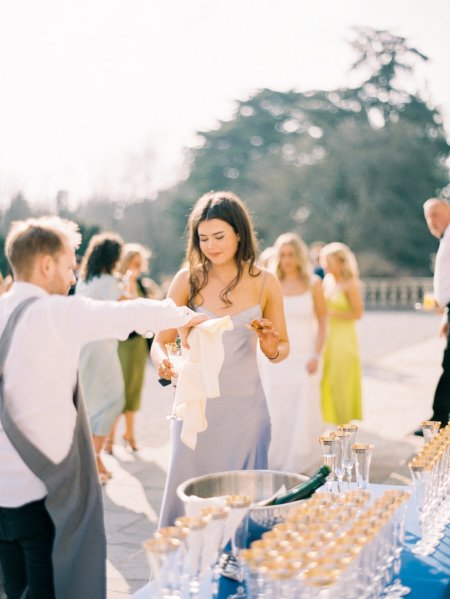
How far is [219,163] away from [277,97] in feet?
14.9

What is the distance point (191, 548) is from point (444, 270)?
5325 mm

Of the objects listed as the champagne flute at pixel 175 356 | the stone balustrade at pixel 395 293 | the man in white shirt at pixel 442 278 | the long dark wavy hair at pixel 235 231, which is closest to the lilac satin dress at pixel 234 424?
the long dark wavy hair at pixel 235 231

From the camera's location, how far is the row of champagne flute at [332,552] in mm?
1546

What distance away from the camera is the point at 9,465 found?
2.25 meters

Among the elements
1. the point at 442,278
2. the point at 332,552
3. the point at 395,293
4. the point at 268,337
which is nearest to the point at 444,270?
the point at 442,278

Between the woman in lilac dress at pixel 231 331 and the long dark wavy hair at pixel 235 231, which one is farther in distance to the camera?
the long dark wavy hair at pixel 235 231

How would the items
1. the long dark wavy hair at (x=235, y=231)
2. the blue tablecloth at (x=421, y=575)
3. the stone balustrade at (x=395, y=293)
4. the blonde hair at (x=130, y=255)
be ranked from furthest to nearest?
the stone balustrade at (x=395, y=293), the blonde hair at (x=130, y=255), the long dark wavy hair at (x=235, y=231), the blue tablecloth at (x=421, y=575)

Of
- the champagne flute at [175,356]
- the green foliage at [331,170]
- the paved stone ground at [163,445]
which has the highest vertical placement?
the green foliage at [331,170]

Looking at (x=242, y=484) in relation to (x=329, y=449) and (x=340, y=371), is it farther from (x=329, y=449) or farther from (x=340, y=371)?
(x=340, y=371)

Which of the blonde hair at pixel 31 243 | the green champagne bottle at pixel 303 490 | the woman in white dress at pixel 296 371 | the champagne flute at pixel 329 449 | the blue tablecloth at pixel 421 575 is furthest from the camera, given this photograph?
the woman in white dress at pixel 296 371

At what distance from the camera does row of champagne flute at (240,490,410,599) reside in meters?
1.55

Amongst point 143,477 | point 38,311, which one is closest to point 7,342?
point 38,311

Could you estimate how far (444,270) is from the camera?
6574 mm

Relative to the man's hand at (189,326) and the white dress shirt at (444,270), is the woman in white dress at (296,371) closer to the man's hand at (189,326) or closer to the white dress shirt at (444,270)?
the white dress shirt at (444,270)
